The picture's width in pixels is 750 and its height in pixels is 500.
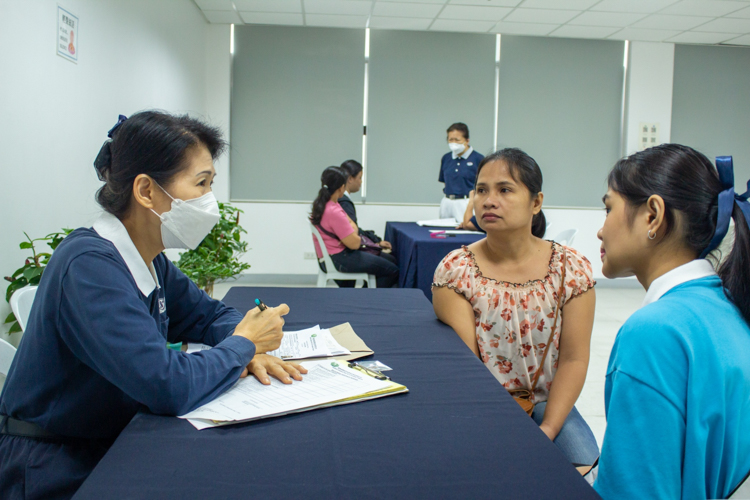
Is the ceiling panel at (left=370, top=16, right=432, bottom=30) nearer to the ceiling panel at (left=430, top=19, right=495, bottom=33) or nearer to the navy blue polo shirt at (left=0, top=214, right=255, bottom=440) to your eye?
the ceiling panel at (left=430, top=19, right=495, bottom=33)

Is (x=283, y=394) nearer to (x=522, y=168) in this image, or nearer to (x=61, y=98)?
(x=522, y=168)

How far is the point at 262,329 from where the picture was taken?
1146 mm

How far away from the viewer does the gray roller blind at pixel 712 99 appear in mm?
5902

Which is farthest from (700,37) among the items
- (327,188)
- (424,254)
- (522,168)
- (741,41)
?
(522,168)

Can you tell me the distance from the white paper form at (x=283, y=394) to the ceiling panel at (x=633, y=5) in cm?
471

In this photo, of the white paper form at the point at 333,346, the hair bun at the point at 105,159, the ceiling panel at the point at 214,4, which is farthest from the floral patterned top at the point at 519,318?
the ceiling panel at the point at 214,4

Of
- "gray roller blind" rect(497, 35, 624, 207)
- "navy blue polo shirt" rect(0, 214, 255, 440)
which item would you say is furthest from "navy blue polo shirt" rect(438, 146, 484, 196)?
"navy blue polo shirt" rect(0, 214, 255, 440)

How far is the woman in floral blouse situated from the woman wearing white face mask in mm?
637

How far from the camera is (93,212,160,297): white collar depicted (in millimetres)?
1041

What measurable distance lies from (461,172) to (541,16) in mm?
1681

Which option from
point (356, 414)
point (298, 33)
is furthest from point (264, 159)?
point (356, 414)

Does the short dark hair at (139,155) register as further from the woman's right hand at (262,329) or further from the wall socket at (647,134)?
the wall socket at (647,134)

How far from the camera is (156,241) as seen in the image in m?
1.13

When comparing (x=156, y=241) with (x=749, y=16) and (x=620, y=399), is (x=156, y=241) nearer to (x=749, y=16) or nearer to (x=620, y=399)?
(x=620, y=399)
